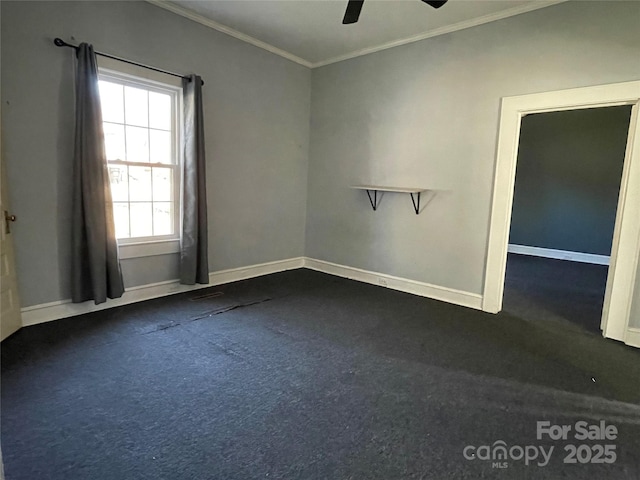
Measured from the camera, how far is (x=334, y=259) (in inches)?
199

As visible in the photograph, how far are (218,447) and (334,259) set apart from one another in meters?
3.49

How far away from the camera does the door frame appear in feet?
9.47

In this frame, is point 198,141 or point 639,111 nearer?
point 639,111

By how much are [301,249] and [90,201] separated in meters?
2.89

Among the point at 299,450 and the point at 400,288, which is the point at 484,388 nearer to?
the point at 299,450

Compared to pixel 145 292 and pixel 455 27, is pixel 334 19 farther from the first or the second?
pixel 145 292

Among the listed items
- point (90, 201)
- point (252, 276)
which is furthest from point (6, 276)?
point (252, 276)

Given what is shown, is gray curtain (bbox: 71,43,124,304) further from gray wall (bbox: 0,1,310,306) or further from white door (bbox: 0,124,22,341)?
white door (bbox: 0,124,22,341)

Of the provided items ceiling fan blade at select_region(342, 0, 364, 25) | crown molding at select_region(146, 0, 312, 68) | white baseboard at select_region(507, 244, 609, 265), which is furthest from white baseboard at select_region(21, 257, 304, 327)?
white baseboard at select_region(507, 244, 609, 265)

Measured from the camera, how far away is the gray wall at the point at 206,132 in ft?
9.20

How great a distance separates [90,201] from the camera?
3.04m

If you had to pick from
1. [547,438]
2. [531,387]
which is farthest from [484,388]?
[547,438]

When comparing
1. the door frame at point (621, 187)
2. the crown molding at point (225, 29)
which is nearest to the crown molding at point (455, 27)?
the crown molding at point (225, 29)

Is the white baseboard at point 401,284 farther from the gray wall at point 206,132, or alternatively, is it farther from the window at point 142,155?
the window at point 142,155
